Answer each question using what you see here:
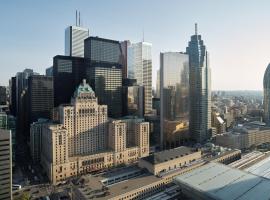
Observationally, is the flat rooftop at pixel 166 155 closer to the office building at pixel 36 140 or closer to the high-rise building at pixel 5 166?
the high-rise building at pixel 5 166

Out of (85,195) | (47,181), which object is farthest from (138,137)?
(85,195)

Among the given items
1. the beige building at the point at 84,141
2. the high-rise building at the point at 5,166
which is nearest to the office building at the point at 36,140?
the beige building at the point at 84,141

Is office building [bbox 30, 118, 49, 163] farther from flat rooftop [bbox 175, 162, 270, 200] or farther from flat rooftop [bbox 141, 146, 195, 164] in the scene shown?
flat rooftop [bbox 175, 162, 270, 200]

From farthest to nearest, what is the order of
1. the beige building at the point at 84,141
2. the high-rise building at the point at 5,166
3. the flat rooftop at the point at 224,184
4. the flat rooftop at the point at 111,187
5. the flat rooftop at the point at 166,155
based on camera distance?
the beige building at the point at 84,141, the flat rooftop at the point at 166,155, the flat rooftop at the point at 111,187, the high-rise building at the point at 5,166, the flat rooftop at the point at 224,184

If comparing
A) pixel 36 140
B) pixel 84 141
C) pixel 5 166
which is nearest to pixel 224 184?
pixel 5 166

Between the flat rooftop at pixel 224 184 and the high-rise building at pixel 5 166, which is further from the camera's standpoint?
the high-rise building at pixel 5 166
